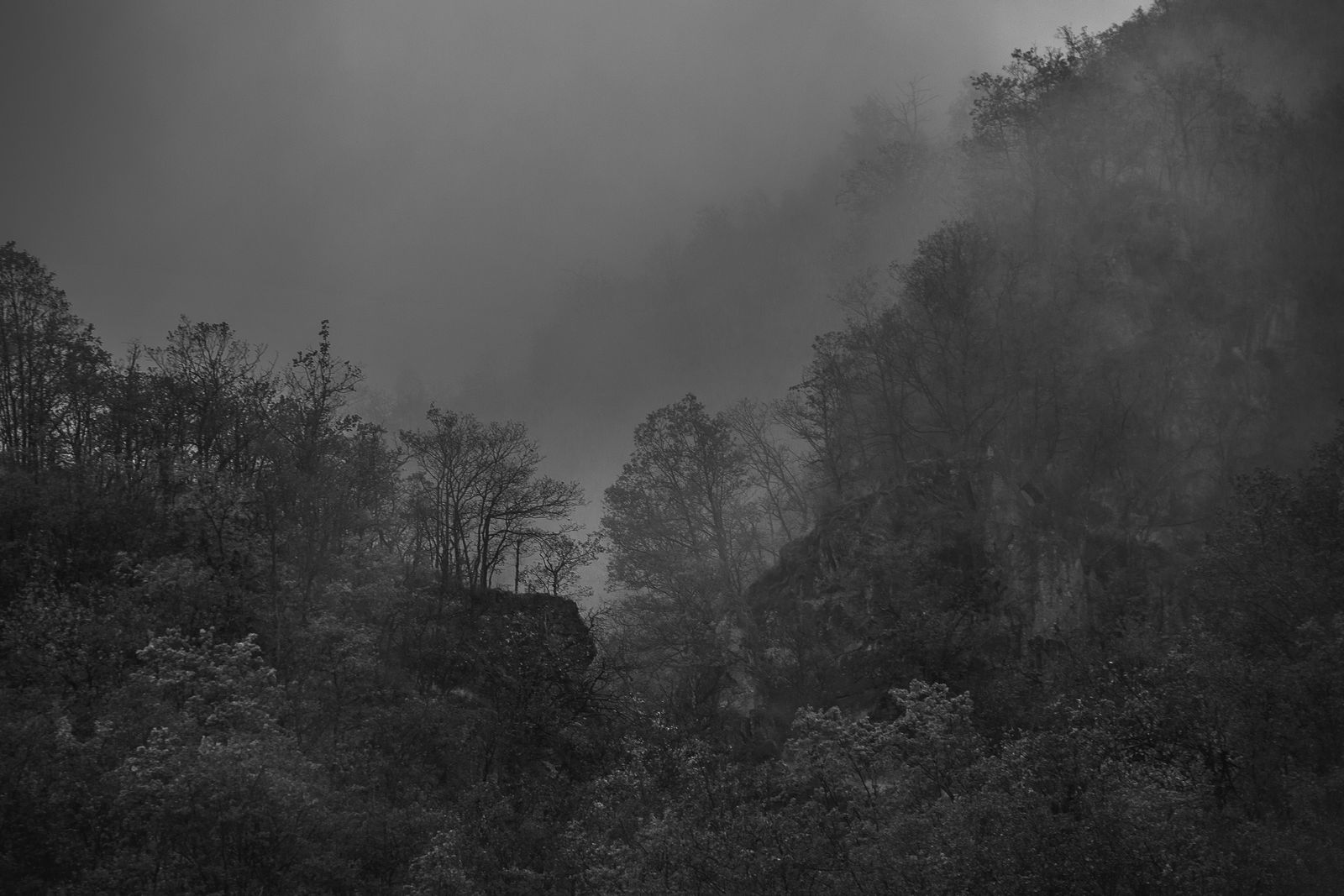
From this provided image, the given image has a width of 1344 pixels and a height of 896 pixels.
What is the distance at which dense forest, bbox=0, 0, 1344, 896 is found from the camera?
24594 mm

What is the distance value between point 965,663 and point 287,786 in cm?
2819

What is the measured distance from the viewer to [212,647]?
3044cm

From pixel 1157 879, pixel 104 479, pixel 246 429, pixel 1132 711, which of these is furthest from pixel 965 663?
pixel 104 479

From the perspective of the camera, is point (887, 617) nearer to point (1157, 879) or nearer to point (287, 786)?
Answer: point (1157, 879)

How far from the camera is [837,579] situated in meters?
46.6

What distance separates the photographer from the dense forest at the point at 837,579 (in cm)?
2459

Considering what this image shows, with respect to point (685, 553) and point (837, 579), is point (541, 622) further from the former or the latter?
point (837, 579)

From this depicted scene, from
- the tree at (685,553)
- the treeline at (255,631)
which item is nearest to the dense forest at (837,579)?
the treeline at (255,631)

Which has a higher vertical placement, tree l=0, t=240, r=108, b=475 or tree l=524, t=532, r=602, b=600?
tree l=0, t=240, r=108, b=475

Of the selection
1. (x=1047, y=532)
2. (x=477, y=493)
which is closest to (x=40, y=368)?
(x=477, y=493)

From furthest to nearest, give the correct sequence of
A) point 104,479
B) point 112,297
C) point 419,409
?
point 112,297
point 419,409
point 104,479

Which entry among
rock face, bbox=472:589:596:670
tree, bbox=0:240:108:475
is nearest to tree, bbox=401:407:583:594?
rock face, bbox=472:589:596:670

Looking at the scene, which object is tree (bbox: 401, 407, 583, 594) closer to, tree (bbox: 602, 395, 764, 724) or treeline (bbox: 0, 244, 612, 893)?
treeline (bbox: 0, 244, 612, 893)

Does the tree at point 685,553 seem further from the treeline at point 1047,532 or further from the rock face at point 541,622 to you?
the rock face at point 541,622
